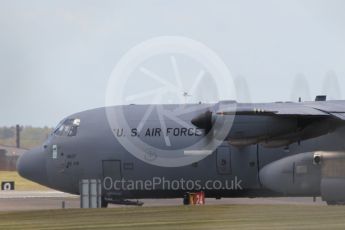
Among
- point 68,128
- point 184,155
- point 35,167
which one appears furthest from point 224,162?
point 35,167

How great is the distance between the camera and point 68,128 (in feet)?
116

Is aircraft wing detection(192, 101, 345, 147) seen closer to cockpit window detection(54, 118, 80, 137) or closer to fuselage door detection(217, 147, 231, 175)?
fuselage door detection(217, 147, 231, 175)

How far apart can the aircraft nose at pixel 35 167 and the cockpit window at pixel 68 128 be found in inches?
46.6

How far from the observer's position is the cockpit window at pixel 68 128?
35250 mm

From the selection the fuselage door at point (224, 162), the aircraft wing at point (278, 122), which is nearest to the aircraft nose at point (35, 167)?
the fuselage door at point (224, 162)

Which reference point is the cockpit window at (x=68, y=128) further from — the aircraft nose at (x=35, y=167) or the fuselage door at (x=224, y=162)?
the fuselage door at (x=224, y=162)

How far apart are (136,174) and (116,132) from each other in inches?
78.1

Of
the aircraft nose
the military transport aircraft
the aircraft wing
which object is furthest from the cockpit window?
the aircraft wing

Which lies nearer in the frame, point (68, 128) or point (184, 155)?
point (184, 155)

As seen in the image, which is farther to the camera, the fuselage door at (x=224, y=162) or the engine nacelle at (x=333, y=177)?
the fuselage door at (x=224, y=162)

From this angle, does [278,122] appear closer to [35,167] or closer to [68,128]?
[68,128]

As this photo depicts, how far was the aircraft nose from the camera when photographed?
35.3 metres

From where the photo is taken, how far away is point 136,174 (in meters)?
34.2

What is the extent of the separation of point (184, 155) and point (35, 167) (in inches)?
263
